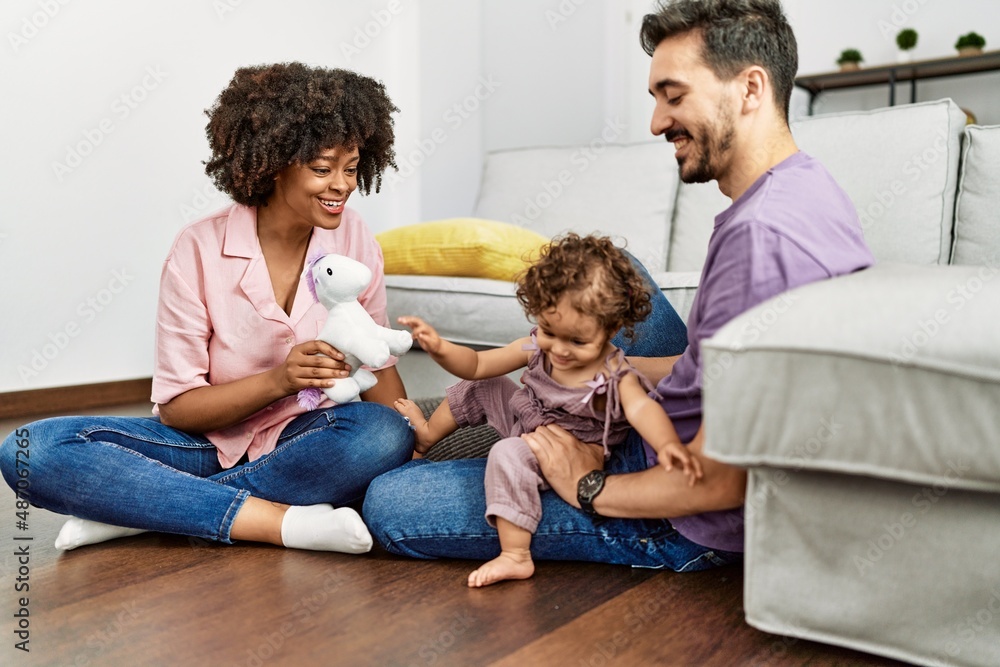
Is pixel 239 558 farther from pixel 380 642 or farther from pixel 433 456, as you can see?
pixel 433 456

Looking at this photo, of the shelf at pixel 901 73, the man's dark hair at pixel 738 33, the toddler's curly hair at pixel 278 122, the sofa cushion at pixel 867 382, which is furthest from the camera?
the shelf at pixel 901 73

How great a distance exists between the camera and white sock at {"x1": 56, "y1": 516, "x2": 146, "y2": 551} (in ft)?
4.83

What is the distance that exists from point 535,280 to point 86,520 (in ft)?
2.88

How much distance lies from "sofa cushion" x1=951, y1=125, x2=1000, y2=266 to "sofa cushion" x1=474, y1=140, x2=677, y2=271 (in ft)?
2.78

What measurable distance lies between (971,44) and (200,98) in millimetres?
A: 2913

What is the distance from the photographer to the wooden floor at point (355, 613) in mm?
→ 1089

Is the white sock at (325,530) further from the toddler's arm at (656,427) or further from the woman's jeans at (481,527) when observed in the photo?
the toddler's arm at (656,427)

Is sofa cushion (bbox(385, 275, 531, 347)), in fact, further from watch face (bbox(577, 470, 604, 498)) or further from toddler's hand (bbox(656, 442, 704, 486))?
toddler's hand (bbox(656, 442, 704, 486))

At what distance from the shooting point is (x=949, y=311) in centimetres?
96

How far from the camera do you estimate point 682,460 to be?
1.13 meters

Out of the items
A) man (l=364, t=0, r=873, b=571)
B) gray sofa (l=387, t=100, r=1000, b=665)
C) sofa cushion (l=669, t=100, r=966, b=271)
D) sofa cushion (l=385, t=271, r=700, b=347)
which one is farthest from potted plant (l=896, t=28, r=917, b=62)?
gray sofa (l=387, t=100, r=1000, b=665)

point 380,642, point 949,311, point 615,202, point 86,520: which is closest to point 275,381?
point 86,520

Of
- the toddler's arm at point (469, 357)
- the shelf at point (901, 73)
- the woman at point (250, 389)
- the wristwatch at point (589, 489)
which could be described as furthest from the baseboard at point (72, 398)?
the shelf at point (901, 73)

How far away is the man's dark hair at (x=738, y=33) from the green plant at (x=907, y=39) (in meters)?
2.64
